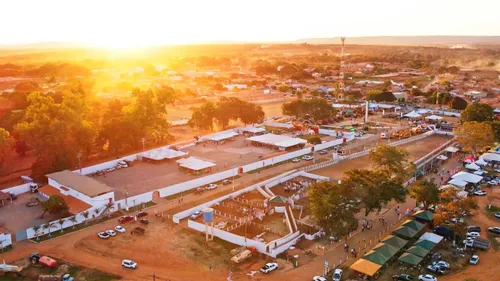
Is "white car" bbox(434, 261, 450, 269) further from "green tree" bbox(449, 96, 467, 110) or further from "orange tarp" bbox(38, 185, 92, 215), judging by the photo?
"green tree" bbox(449, 96, 467, 110)

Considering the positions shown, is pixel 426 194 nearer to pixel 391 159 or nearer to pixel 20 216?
pixel 391 159

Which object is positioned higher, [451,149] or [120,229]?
[451,149]

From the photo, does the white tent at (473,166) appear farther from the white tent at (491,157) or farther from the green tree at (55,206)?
the green tree at (55,206)

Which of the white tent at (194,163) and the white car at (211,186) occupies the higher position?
the white tent at (194,163)

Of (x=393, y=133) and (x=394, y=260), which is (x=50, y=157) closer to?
(x=394, y=260)

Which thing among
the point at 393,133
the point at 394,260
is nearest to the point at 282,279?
the point at 394,260

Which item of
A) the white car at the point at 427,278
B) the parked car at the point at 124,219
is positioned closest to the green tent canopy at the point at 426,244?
the white car at the point at 427,278

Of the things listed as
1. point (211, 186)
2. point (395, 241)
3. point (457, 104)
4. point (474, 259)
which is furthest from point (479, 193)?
point (457, 104)
